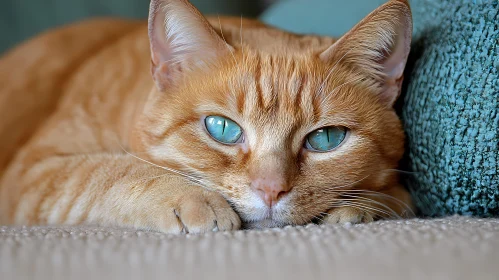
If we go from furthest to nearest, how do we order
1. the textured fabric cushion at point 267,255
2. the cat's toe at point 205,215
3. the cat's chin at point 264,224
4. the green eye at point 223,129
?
the green eye at point 223,129 → the cat's chin at point 264,224 → the cat's toe at point 205,215 → the textured fabric cushion at point 267,255

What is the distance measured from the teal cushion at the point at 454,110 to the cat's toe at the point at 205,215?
1.92ft

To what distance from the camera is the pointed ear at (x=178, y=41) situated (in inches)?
53.9

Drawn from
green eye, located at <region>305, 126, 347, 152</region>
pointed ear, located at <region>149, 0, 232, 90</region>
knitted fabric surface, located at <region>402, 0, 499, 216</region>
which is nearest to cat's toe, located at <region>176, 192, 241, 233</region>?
green eye, located at <region>305, 126, 347, 152</region>

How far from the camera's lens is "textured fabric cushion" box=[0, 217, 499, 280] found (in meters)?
0.79

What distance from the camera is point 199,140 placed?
134cm

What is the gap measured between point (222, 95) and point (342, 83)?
0.36 metres

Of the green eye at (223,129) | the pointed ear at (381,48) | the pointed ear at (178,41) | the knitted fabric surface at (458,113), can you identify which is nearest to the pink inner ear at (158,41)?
the pointed ear at (178,41)

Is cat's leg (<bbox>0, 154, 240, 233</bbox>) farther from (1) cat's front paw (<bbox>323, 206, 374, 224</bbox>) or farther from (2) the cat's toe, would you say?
(1) cat's front paw (<bbox>323, 206, 374, 224</bbox>)

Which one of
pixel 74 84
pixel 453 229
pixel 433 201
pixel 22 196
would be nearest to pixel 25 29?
pixel 74 84

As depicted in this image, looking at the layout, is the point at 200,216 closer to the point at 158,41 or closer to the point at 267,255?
the point at 267,255

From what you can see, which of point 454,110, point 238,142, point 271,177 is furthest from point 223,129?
point 454,110

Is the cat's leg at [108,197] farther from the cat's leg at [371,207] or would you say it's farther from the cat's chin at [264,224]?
the cat's leg at [371,207]

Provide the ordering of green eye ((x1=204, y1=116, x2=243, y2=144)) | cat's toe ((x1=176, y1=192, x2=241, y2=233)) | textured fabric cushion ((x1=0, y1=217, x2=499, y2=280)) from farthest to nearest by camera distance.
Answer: green eye ((x1=204, y1=116, x2=243, y2=144)), cat's toe ((x1=176, y1=192, x2=241, y2=233)), textured fabric cushion ((x1=0, y1=217, x2=499, y2=280))

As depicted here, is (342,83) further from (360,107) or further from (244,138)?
(244,138)
